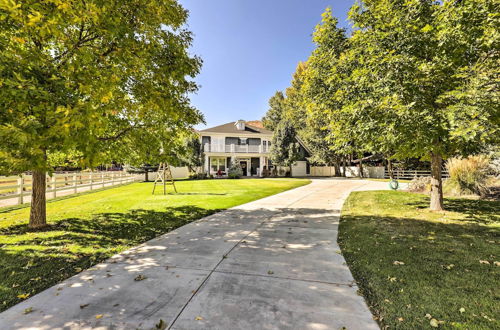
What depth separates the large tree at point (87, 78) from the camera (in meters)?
3.09

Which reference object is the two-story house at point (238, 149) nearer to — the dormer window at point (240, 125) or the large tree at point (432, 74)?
the dormer window at point (240, 125)

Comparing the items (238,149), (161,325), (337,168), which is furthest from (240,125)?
(161,325)

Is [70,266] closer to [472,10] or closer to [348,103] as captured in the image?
[348,103]

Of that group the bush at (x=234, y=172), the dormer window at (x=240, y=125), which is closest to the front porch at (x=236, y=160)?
the bush at (x=234, y=172)

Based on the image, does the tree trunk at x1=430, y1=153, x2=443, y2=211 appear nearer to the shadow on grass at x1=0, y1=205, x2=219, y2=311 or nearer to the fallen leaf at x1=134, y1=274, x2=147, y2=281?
the shadow on grass at x1=0, y1=205, x2=219, y2=311

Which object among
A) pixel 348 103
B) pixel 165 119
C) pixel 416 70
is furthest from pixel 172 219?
pixel 416 70

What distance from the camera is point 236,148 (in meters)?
31.8

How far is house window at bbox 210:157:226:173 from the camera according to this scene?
31.9 metres

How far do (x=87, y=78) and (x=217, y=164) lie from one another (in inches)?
1119

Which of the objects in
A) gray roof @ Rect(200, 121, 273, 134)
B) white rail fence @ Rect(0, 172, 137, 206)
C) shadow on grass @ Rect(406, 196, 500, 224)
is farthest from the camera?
gray roof @ Rect(200, 121, 273, 134)

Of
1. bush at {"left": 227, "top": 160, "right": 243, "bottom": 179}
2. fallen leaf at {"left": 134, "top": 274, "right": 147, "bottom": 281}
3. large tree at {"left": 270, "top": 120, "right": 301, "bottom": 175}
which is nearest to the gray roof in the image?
large tree at {"left": 270, "top": 120, "right": 301, "bottom": 175}

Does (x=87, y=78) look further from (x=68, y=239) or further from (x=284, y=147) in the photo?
(x=284, y=147)

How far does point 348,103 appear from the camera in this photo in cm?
729

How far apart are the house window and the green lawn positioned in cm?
2613
